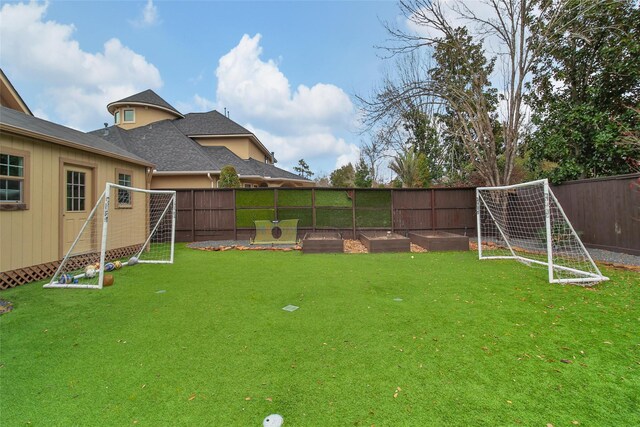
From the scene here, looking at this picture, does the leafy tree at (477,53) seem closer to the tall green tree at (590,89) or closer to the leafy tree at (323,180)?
the tall green tree at (590,89)

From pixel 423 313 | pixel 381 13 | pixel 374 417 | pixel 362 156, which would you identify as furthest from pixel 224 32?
pixel 362 156

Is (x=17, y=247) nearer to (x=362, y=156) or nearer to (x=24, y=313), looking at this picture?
(x=24, y=313)

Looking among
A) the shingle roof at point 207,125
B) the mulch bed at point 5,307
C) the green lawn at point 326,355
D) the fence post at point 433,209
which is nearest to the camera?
the green lawn at point 326,355

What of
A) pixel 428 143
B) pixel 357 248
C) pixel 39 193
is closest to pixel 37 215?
pixel 39 193

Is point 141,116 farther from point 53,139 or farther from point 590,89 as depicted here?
point 590,89

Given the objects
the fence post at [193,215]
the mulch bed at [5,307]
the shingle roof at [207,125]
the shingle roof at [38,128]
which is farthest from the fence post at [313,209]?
the shingle roof at [207,125]

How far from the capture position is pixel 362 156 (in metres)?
29.5

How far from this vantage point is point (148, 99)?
54.1 feet

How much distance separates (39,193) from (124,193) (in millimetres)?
2587

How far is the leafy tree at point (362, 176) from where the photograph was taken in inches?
1080

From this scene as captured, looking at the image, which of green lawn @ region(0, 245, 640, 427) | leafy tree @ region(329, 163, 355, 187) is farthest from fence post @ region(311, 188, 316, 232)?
leafy tree @ region(329, 163, 355, 187)

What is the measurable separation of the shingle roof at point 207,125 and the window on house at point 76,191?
10.6 metres

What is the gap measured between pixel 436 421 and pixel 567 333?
2308 mm

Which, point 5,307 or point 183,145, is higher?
point 183,145
